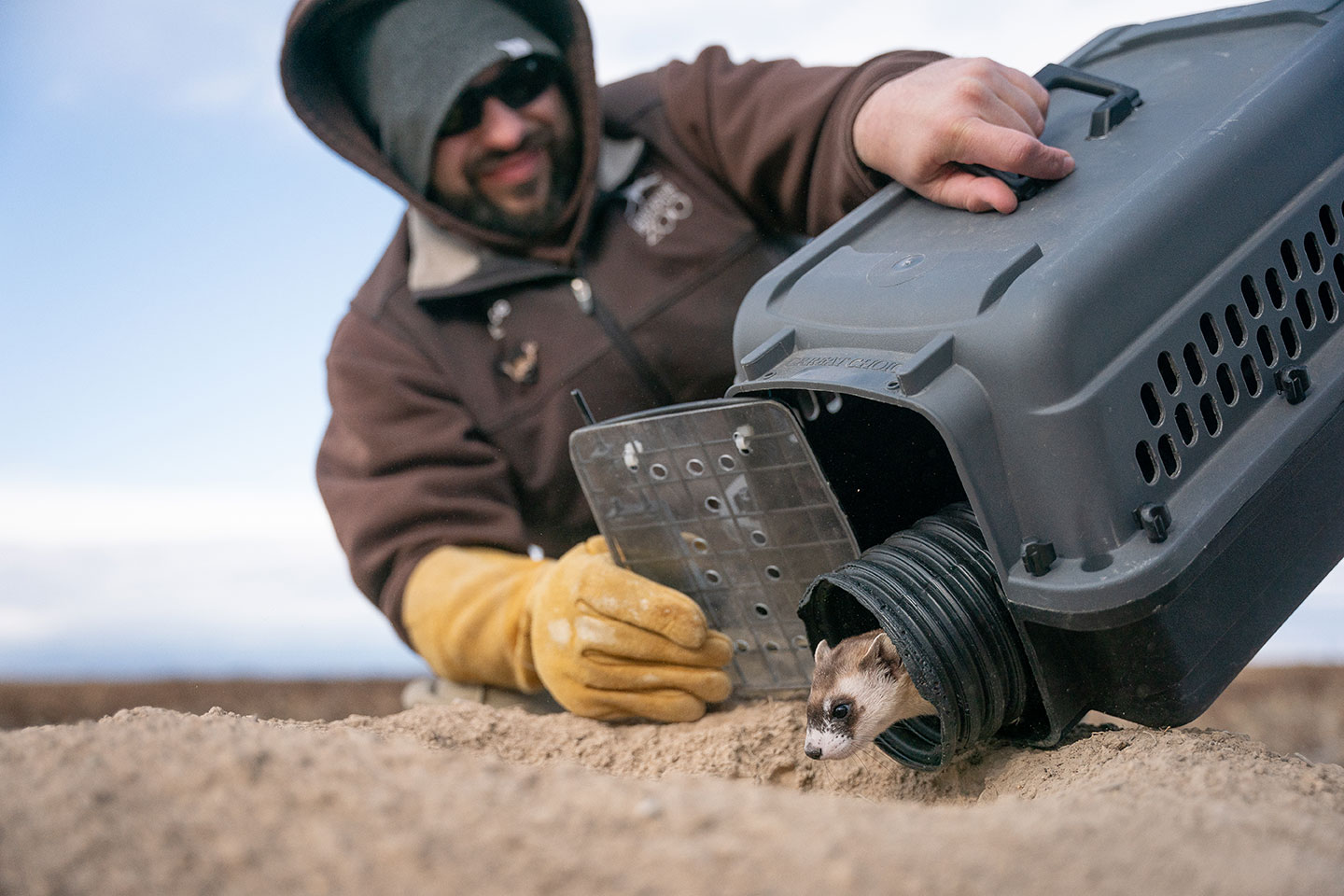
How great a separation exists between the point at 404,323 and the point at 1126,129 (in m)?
1.26

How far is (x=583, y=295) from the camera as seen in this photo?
Result: 1.93m

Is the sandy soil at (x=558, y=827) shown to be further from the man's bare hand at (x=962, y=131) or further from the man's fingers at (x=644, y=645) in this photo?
the man's bare hand at (x=962, y=131)

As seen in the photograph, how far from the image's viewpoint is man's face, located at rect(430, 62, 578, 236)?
193cm

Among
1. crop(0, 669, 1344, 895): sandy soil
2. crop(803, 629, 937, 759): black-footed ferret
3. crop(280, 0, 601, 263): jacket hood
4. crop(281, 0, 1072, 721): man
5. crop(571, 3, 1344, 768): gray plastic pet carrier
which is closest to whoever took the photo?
crop(0, 669, 1344, 895): sandy soil

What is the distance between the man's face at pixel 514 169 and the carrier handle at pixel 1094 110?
0.86m

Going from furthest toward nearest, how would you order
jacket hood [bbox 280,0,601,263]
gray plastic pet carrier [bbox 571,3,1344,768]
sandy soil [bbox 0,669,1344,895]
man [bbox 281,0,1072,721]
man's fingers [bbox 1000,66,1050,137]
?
jacket hood [bbox 280,0,601,263]
man [bbox 281,0,1072,721]
man's fingers [bbox 1000,66,1050,137]
gray plastic pet carrier [bbox 571,3,1344,768]
sandy soil [bbox 0,669,1344,895]

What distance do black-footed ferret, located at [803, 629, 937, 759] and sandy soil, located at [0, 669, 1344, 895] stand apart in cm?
22

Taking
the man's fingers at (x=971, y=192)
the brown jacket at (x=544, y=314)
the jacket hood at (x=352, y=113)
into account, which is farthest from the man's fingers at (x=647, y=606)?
the jacket hood at (x=352, y=113)

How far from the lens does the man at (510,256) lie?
1845 millimetres

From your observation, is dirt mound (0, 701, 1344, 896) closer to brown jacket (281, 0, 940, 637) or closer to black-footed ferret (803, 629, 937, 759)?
black-footed ferret (803, 629, 937, 759)

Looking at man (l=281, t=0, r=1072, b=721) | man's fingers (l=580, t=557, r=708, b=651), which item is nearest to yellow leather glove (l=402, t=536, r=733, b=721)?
man's fingers (l=580, t=557, r=708, b=651)

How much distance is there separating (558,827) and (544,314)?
4.30 feet

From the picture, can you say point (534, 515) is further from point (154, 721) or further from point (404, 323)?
point (154, 721)

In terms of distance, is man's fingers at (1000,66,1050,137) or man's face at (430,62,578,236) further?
man's face at (430,62,578,236)
